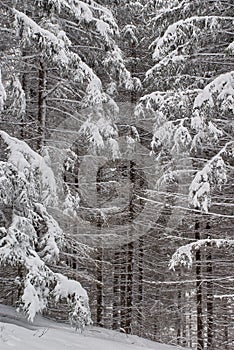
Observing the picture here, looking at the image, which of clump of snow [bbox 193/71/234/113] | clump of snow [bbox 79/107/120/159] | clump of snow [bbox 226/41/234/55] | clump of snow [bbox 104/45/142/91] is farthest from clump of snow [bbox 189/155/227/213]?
clump of snow [bbox 104/45/142/91]

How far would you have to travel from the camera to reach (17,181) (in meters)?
7.16

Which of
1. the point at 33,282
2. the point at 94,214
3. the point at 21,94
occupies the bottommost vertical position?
the point at 33,282

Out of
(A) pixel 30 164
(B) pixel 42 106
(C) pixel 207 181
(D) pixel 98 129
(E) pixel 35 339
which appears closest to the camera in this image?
(E) pixel 35 339

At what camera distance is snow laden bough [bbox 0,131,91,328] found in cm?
700

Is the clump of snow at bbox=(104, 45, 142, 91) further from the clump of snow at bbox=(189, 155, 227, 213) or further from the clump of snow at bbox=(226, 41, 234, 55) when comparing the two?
the clump of snow at bbox=(189, 155, 227, 213)

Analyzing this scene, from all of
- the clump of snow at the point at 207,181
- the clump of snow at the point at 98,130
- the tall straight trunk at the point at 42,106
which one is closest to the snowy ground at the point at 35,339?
the clump of snow at the point at 207,181

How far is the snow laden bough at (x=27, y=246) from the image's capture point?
700 centimetres

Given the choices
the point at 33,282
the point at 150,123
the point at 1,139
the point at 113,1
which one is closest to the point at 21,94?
the point at 1,139

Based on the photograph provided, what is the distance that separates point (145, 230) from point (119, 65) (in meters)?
6.60

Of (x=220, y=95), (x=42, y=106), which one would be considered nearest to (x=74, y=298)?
(x=220, y=95)

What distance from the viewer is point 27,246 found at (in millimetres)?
7258

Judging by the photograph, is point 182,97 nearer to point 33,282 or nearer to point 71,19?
point 71,19

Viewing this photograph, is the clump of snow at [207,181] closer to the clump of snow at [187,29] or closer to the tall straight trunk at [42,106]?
the clump of snow at [187,29]

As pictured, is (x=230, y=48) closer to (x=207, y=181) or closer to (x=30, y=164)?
(x=207, y=181)
